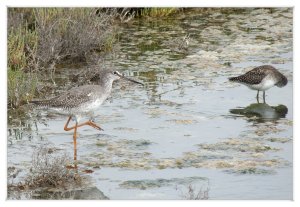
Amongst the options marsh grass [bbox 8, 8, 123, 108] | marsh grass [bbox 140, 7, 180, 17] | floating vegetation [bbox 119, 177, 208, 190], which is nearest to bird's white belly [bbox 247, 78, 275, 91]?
marsh grass [bbox 8, 8, 123, 108]

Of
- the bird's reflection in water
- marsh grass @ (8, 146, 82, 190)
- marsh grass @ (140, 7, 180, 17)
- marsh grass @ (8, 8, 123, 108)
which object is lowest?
marsh grass @ (8, 146, 82, 190)

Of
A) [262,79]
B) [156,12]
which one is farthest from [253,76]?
[156,12]

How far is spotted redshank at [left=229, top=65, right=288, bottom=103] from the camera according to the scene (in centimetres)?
1253

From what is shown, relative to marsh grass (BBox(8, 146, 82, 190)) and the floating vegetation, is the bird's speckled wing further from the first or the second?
marsh grass (BBox(8, 146, 82, 190))

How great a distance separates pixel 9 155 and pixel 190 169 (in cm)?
237

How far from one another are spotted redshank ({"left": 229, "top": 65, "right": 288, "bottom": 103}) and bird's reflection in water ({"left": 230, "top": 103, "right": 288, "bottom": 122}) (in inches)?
12.7

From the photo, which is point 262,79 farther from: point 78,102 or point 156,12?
point 156,12

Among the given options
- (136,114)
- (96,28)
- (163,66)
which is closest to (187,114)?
(136,114)

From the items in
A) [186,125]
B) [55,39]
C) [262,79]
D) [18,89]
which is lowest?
[186,125]

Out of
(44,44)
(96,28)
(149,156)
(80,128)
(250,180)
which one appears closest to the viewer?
(250,180)

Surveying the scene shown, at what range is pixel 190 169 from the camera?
9562mm

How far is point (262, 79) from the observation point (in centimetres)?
1254

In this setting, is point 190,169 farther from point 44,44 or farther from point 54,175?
point 44,44

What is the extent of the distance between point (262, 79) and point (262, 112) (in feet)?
2.13
